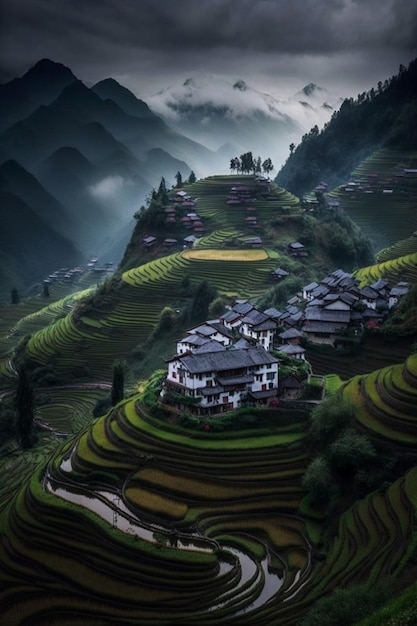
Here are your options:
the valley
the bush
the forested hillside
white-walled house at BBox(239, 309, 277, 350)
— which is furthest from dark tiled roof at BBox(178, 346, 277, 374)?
the forested hillside

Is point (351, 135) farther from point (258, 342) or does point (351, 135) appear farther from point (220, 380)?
point (220, 380)

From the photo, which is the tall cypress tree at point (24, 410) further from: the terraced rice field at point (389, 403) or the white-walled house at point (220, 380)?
the terraced rice field at point (389, 403)

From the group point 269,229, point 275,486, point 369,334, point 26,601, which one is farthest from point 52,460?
point 269,229

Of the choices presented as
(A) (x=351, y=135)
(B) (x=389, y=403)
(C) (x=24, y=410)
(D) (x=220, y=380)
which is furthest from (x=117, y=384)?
(A) (x=351, y=135)

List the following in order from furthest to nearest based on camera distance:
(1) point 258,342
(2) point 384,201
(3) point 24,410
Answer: (2) point 384,201 < (1) point 258,342 < (3) point 24,410

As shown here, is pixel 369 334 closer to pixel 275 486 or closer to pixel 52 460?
pixel 275 486

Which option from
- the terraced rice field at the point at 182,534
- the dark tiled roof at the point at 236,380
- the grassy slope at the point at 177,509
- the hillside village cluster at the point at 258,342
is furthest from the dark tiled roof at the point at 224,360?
the grassy slope at the point at 177,509

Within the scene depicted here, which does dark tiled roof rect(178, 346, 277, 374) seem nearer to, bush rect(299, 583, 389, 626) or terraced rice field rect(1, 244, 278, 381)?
bush rect(299, 583, 389, 626)
